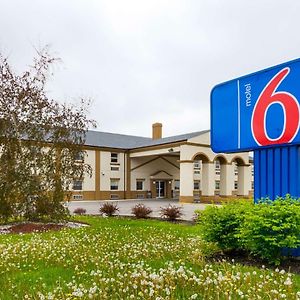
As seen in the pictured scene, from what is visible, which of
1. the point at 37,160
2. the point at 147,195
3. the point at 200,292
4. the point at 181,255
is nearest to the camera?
the point at 200,292

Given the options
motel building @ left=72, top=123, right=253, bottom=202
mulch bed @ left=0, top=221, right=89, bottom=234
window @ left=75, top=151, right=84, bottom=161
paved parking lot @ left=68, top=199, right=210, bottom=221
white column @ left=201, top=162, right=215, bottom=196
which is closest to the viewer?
mulch bed @ left=0, top=221, right=89, bottom=234

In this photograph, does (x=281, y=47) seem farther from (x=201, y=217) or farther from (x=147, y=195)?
(x=147, y=195)

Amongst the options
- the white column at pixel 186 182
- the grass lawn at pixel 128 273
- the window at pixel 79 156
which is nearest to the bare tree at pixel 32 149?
the window at pixel 79 156

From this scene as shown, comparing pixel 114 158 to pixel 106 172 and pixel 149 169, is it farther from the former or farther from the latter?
pixel 149 169

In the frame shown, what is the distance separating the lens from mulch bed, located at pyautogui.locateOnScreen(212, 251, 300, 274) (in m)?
6.39

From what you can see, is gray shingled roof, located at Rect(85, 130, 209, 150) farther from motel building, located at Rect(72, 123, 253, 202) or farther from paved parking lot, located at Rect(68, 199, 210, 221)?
paved parking lot, located at Rect(68, 199, 210, 221)

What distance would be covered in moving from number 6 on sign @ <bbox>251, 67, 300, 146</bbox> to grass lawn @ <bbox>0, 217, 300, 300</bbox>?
2.72m

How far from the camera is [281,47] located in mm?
13633

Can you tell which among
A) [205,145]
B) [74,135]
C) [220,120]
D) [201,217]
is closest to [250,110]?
[220,120]

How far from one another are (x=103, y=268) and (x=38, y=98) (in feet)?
33.7

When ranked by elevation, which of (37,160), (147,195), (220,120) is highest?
(220,120)

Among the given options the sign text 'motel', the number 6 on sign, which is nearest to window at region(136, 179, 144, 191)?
the sign text 'motel'

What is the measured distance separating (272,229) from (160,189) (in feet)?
126

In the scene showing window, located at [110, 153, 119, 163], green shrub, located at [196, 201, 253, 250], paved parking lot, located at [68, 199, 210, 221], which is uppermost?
window, located at [110, 153, 119, 163]
